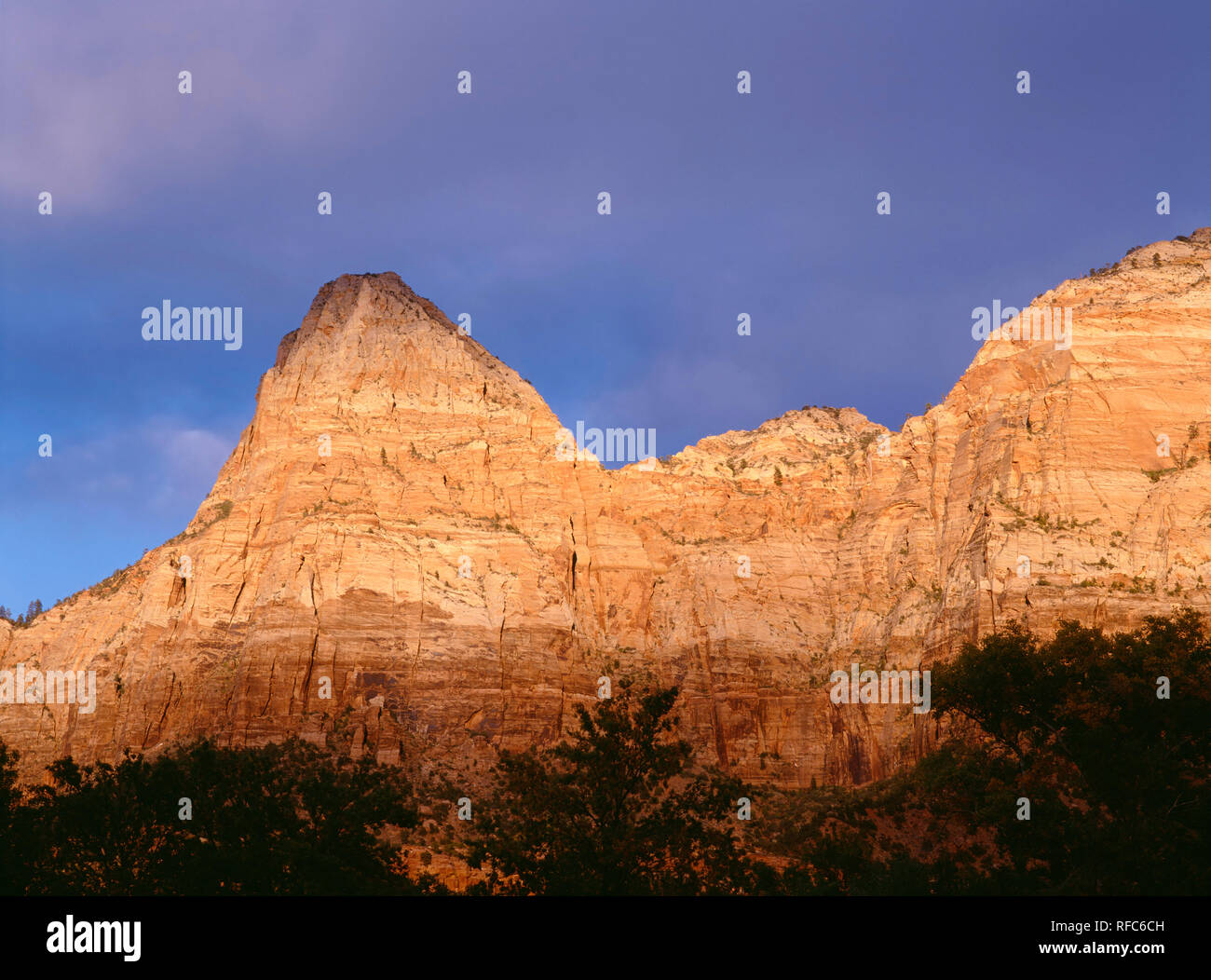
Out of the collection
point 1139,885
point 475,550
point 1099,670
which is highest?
point 475,550

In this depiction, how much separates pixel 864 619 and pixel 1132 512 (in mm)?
20430

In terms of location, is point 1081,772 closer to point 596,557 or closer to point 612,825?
point 612,825

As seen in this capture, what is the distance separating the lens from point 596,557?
112 meters

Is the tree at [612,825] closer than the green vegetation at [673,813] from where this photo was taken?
Yes

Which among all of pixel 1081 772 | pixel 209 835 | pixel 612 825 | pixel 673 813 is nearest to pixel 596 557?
pixel 1081 772

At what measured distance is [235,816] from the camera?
2093 inches

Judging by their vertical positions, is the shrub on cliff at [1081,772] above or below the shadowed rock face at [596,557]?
below

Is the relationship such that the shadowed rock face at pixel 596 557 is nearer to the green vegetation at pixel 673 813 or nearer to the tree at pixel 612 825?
the green vegetation at pixel 673 813

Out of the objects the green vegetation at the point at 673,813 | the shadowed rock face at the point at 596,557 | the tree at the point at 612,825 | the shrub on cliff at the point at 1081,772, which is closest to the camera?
the tree at the point at 612,825

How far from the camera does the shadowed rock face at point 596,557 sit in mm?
91750

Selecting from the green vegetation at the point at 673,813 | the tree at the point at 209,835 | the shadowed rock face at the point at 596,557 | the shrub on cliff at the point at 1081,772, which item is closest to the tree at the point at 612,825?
the green vegetation at the point at 673,813
